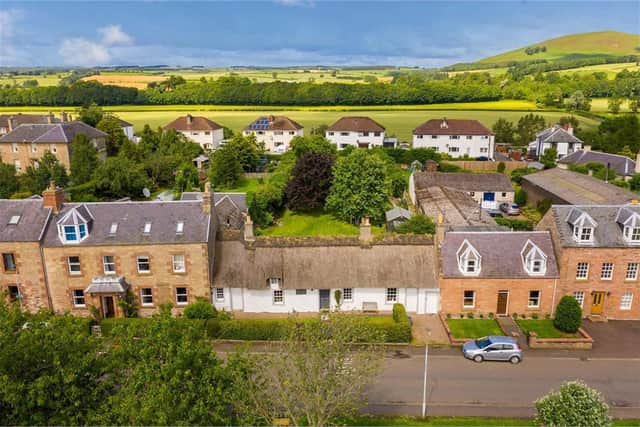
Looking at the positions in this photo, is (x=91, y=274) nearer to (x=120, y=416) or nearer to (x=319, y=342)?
(x=120, y=416)

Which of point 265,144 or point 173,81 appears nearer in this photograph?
point 265,144

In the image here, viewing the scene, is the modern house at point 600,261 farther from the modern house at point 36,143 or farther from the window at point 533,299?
the modern house at point 36,143

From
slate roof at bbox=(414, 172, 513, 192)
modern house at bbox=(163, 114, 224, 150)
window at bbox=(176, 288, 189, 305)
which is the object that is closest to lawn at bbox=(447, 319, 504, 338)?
window at bbox=(176, 288, 189, 305)

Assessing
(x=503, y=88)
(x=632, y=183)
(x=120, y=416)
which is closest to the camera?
(x=120, y=416)

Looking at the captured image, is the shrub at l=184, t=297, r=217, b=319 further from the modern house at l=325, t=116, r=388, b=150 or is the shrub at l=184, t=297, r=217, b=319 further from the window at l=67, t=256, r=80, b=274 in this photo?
the modern house at l=325, t=116, r=388, b=150

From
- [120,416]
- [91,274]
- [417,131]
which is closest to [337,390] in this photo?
[120,416]

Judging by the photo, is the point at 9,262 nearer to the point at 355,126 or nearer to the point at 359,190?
the point at 359,190

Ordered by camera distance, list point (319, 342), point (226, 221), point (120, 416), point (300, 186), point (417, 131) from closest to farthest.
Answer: point (120, 416), point (319, 342), point (226, 221), point (300, 186), point (417, 131)

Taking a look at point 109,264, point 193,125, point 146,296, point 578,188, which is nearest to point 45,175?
point 109,264

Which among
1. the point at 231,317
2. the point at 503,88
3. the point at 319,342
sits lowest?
the point at 231,317
